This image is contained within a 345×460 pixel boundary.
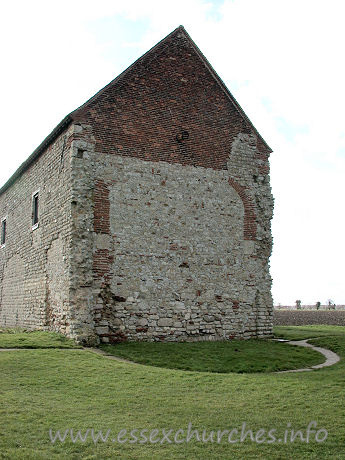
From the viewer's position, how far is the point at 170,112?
57.6ft

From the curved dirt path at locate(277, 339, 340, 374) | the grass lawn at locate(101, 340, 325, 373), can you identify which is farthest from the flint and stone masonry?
the curved dirt path at locate(277, 339, 340, 374)

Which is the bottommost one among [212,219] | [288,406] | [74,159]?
[288,406]

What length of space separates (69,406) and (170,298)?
8345 millimetres

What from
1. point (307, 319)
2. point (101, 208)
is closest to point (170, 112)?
point (101, 208)

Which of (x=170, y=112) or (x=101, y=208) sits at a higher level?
(x=170, y=112)

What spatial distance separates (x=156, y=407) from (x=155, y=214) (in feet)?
29.6

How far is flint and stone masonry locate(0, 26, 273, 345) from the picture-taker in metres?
15.5

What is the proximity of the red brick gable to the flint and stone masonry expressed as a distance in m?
0.04

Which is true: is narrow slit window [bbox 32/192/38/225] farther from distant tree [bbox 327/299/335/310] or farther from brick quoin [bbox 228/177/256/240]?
distant tree [bbox 327/299/335/310]

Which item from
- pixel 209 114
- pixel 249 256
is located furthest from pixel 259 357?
pixel 209 114

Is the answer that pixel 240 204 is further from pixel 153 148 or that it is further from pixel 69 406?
pixel 69 406

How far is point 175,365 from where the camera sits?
12.4 m

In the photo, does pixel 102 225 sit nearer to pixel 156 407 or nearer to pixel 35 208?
pixel 35 208

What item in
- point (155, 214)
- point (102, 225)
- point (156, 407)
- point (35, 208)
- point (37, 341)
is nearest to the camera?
point (156, 407)
